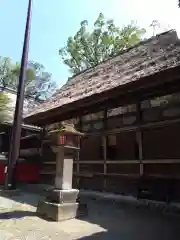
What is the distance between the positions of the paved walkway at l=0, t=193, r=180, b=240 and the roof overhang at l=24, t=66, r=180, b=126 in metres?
2.92

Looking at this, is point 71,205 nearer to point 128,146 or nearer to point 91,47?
point 128,146

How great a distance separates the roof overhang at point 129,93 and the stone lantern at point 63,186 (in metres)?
1.56

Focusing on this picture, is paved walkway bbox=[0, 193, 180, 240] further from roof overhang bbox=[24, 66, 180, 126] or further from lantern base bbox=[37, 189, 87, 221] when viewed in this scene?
roof overhang bbox=[24, 66, 180, 126]

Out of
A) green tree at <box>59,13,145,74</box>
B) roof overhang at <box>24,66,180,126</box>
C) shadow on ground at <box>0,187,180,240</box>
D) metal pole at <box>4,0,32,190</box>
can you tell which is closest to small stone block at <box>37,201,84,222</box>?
shadow on ground at <box>0,187,180,240</box>

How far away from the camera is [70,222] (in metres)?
5.48

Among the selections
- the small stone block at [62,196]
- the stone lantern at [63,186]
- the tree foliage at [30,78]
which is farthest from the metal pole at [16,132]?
the tree foliage at [30,78]

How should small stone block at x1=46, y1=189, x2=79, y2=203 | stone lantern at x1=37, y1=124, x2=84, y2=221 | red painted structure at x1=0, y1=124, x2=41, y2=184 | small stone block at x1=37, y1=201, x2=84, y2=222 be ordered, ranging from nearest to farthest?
small stone block at x1=37, y1=201, x2=84, y2=222
stone lantern at x1=37, y1=124, x2=84, y2=221
small stone block at x1=46, y1=189, x2=79, y2=203
red painted structure at x1=0, y1=124, x2=41, y2=184

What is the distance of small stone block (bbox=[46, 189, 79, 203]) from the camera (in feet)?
19.1

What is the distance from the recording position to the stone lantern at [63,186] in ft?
18.8

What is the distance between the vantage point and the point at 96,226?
16.9ft

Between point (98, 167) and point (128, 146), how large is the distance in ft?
4.88

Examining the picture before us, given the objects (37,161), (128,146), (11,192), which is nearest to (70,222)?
(128,146)

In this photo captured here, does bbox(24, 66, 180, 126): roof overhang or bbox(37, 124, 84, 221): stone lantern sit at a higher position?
bbox(24, 66, 180, 126): roof overhang

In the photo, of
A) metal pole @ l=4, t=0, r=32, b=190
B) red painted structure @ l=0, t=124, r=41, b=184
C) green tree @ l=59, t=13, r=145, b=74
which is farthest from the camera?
green tree @ l=59, t=13, r=145, b=74
